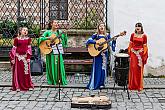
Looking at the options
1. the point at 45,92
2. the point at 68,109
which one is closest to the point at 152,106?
the point at 68,109

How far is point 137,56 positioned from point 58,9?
21.4 ft

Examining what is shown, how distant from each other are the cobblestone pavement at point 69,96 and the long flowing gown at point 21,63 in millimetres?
231

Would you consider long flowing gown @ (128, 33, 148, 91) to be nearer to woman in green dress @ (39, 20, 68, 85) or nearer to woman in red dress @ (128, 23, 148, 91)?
woman in red dress @ (128, 23, 148, 91)

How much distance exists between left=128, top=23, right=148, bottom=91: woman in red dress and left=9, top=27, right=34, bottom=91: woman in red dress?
2.36 m

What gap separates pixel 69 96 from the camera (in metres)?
9.84

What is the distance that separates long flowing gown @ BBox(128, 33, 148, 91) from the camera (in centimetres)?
1003

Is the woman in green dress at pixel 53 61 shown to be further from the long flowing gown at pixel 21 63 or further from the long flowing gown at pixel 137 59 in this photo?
the long flowing gown at pixel 137 59

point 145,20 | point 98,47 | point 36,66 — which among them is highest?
point 145,20

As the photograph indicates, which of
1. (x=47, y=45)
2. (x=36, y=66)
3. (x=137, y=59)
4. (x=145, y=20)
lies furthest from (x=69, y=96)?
(x=145, y=20)

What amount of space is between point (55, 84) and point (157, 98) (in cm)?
260

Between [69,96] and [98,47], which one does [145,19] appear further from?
[69,96]

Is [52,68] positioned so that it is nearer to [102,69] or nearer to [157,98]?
[102,69]

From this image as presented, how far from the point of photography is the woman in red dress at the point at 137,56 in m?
10.0

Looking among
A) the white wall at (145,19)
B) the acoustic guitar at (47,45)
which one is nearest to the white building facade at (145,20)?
the white wall at (145,19)
